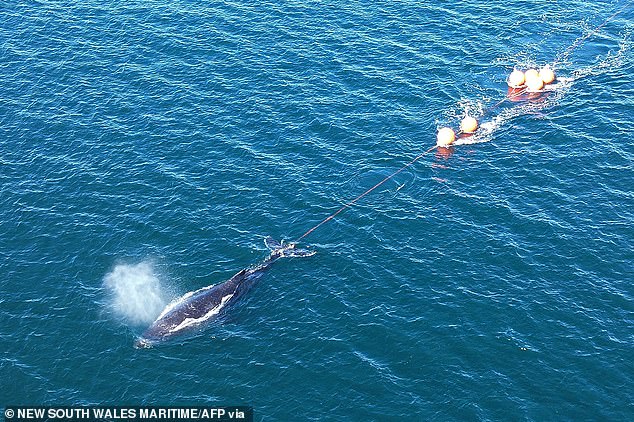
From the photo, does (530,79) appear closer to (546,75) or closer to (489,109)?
(546,75)

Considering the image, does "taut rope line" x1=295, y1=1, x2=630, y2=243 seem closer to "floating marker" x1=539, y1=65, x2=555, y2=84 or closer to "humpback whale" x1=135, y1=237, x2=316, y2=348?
"floating marker" x1=539, y1=65, x2=555, y2=84

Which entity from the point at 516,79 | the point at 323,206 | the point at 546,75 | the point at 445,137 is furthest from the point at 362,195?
the point at 546,75

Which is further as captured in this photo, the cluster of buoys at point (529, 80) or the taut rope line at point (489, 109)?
the cluster of buoys at point (529, 80)

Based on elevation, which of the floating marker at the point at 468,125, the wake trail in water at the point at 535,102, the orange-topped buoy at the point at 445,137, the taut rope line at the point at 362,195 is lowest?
the taut rope line at the point at 362,195

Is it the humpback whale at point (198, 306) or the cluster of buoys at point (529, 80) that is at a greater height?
the cluster of buoys at point (529, 80)

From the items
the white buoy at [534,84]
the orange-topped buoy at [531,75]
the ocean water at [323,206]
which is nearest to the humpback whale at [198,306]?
the ocean water at [323,206]

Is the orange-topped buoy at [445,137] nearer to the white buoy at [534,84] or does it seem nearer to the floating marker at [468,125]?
the floating marker at [468,125]

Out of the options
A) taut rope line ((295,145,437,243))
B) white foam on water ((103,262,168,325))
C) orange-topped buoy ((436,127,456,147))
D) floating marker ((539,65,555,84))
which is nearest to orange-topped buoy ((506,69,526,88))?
floating marker ((539,65,555,84))
